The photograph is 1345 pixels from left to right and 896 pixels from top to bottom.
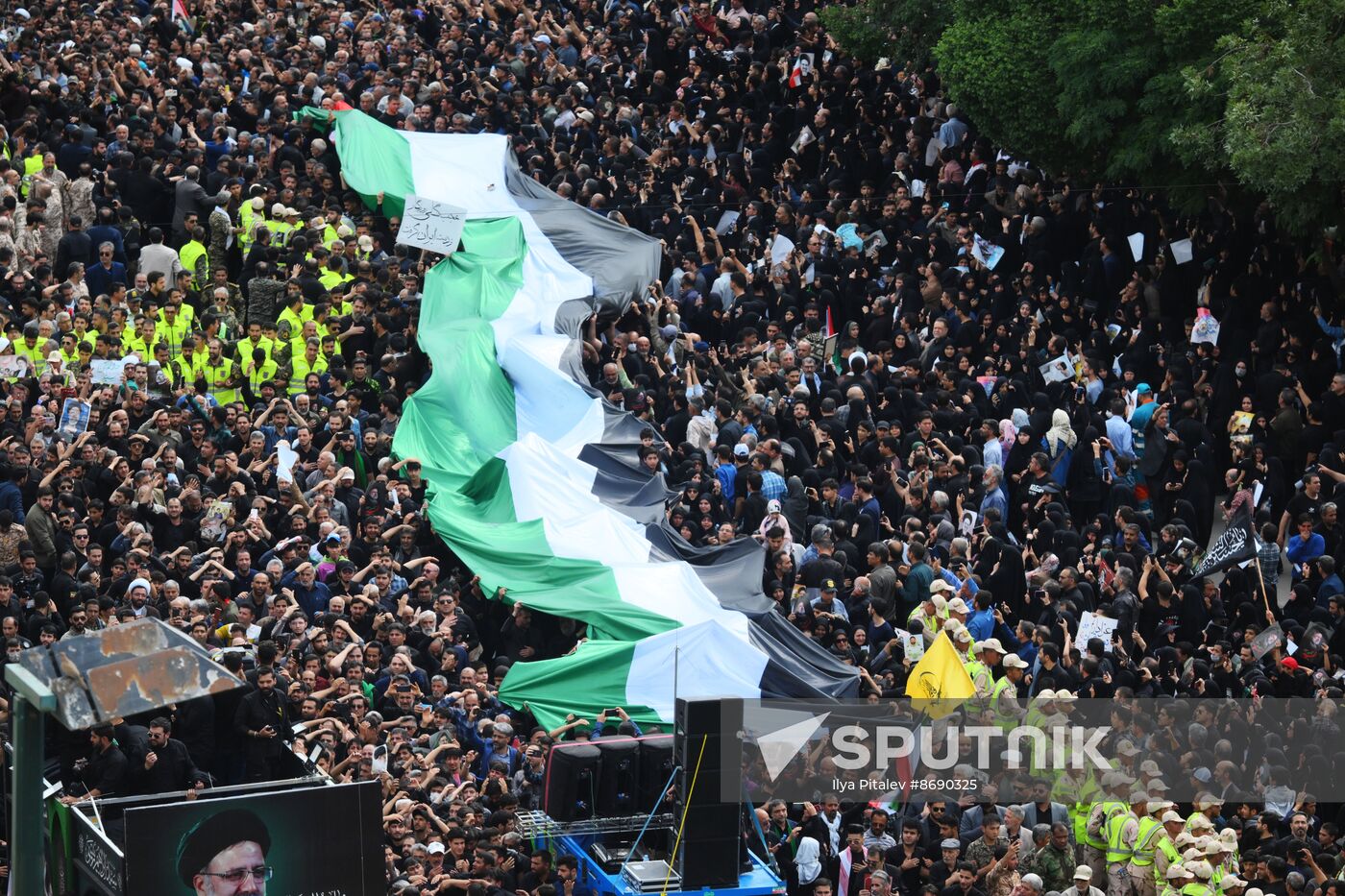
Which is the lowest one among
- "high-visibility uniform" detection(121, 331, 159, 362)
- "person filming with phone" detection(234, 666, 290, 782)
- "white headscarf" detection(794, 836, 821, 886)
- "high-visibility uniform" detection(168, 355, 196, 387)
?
"white headscarf" detection(794, 836, 821, 886)

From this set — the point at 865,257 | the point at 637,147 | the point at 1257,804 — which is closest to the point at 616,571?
the point at 1257,804

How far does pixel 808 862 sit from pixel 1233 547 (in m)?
5.71

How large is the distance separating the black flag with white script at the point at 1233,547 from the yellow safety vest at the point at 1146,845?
169 inches

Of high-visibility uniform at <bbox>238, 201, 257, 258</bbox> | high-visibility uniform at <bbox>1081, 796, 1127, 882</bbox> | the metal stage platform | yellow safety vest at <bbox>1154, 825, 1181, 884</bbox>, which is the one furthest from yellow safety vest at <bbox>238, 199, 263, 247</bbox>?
yellow safety vest at <bbox>1154, 825, 1181, 884</bbox>

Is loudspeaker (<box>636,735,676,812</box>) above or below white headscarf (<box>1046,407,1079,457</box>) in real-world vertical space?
below

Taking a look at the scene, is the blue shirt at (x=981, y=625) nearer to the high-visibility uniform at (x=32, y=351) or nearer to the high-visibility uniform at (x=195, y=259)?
the high-visibility uniform at (x=32, y=351)

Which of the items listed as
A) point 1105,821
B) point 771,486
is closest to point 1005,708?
point 1105,821

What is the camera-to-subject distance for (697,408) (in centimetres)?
2238

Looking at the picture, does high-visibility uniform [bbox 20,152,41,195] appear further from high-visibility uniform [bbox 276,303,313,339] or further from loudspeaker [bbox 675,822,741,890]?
loudspeaker [bbox 675,822,741,890]

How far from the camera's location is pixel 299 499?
62.7 ft

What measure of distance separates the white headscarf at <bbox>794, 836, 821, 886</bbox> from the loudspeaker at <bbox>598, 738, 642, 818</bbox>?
1.44 metres

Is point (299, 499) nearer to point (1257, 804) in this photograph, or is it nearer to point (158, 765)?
point (158, 765)

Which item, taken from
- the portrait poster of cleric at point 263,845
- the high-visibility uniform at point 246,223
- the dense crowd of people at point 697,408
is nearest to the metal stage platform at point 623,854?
the dense crowd of people at point 697,408

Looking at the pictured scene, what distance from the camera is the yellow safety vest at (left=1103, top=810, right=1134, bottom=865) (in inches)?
626
